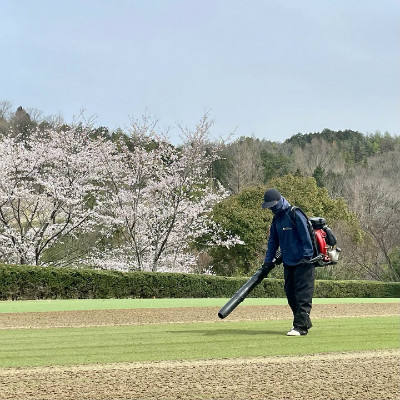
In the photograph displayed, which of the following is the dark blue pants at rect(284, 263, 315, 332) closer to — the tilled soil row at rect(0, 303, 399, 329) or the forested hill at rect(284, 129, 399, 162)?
the tilled soil row at rect(0, 303, 399, 329)

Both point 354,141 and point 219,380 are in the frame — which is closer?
point 219,380

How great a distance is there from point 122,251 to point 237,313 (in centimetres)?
1501

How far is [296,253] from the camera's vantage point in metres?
8.34

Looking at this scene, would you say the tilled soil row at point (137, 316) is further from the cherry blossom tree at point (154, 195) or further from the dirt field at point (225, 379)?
the cherry blossom tree at point (154, 195)

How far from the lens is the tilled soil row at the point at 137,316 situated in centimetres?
1144

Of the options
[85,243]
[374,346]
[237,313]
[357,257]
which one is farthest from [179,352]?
[357,257]

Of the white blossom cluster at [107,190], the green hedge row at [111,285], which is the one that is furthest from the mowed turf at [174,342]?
the white blossom cluster at [107,190]

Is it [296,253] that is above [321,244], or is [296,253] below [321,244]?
below

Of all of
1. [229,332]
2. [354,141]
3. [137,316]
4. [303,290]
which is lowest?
[137,316]

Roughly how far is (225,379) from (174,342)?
8.30 feet

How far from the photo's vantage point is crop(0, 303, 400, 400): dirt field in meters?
4.63

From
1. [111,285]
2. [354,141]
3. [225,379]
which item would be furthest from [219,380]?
[354,141]

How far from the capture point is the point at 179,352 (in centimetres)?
677

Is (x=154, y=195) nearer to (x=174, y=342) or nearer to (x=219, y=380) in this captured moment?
(x=174, y=342)
